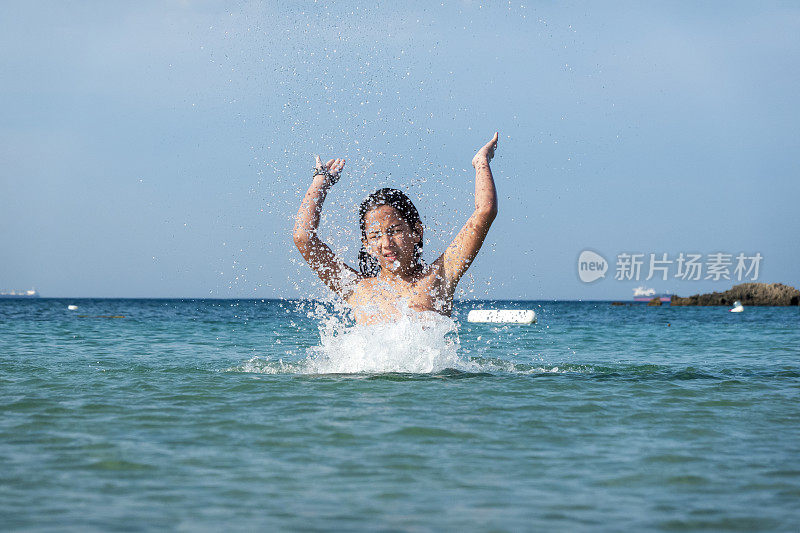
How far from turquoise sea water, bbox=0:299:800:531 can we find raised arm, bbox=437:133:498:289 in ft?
3.36

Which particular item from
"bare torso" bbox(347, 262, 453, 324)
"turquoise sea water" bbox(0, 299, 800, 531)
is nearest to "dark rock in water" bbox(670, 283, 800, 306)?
"turquoise sea water" bbox(0, 299, 800, 531)

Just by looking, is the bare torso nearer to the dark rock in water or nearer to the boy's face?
the boy's face

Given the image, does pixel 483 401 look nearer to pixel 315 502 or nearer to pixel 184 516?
pixel 315 502

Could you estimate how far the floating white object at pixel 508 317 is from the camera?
41.7 metres

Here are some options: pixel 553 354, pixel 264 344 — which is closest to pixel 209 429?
pixel 553 354

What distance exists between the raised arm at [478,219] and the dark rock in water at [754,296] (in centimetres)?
8800

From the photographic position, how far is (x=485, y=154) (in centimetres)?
602

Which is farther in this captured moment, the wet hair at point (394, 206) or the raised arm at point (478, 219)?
the wet hair at point (394, 206)

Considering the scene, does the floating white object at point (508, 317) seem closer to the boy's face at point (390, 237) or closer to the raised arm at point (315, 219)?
the boy's face at point (390, 237)

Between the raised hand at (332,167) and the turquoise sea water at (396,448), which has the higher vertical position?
the raised hand at (332,167)

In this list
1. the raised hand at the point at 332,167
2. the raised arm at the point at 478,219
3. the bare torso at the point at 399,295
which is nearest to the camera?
the raised arm at the point at 478,219

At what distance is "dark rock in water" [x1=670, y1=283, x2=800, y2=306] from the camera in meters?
84.9

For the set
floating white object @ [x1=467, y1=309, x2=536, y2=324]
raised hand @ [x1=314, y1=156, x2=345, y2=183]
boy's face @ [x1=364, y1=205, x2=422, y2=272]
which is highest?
raised hand @ [x1=314, y1=156, x2=345, y2=183]

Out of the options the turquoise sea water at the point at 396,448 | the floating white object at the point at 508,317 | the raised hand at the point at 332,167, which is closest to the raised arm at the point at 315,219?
the raised hand at the point at 332,167
